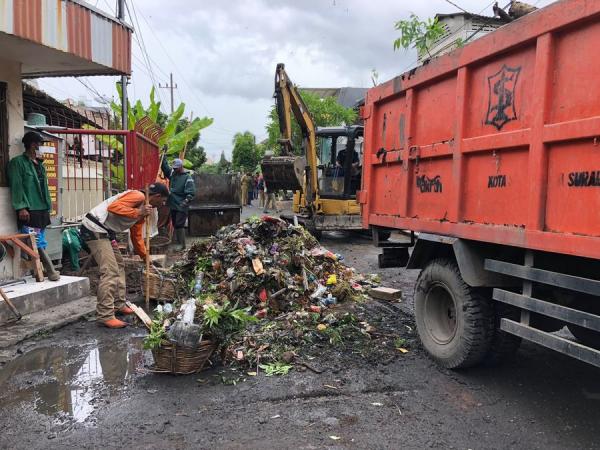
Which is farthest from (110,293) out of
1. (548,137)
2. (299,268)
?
(548,137)

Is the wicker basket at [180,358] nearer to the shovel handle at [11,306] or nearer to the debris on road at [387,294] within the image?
the shovel handle at [11,306]

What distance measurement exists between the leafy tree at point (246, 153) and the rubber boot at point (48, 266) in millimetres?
34115

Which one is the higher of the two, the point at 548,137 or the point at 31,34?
the point at 31,34

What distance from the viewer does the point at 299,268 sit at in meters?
6.35

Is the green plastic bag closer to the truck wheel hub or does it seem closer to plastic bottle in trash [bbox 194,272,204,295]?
plastic bottle in trash [bbox 194,272,204,295]

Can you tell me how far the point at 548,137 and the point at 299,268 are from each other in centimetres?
391

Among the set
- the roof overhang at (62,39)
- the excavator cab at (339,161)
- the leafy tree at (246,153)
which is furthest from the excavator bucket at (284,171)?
the leafy tree at (246,153)

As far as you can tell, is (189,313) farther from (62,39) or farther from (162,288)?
(62,39)

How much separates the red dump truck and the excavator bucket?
19.5 feet

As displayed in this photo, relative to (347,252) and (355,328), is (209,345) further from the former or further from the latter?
(347,252)

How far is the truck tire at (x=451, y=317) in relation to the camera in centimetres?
Result: 371

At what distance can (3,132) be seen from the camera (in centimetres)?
598

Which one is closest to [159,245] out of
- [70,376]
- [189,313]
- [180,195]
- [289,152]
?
[180,195]

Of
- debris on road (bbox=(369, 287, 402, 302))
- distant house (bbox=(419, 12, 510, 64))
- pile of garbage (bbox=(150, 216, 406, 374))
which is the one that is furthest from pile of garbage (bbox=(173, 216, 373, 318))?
distant house (bbox=(419, 12, 510, 64))
